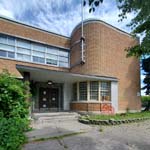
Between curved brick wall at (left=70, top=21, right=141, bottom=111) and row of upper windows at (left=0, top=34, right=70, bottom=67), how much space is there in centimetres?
120

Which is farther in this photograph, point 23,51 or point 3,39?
point 23,51

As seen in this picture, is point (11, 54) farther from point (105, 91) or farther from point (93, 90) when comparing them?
point (105, 91)

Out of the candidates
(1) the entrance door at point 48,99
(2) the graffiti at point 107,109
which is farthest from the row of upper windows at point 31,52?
(2) the graffiti at point 107,109

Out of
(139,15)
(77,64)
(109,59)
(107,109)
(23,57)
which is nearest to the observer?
(139,15)

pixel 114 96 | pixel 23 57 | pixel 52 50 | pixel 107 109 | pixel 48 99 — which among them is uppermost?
pixel 52 50

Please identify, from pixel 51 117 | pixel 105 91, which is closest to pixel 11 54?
pixel 51 117

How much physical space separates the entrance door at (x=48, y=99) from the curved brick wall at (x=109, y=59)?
9.23ft

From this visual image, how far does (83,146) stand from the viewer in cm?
727

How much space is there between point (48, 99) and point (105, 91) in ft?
17.5

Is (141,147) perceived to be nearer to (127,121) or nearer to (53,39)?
(127,121)

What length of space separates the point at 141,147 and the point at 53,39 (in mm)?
15408

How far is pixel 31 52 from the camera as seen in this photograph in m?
19.3

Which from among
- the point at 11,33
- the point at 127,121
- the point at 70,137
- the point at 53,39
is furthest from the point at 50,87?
the point at 70,137

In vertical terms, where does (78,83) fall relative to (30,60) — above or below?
below
